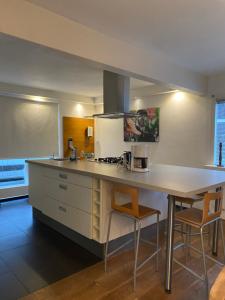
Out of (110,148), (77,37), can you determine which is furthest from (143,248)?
(110,148)

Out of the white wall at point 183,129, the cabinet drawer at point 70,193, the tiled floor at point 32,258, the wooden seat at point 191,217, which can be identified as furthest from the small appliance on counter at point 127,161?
the white wall at point 183,129

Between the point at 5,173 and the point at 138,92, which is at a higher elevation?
the point at 138,92

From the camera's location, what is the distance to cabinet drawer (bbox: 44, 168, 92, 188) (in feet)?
8.20

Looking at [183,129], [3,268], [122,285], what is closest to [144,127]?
[183,129]

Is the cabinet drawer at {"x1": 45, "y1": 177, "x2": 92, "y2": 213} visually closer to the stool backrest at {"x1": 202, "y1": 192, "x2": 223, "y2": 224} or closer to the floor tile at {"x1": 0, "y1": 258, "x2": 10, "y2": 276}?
Answer: the floor tile at {"x1": 0, "y1": 258, "x2": 10, "y2": 276}

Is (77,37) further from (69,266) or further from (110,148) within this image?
(110,148)

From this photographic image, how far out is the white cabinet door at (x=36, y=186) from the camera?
3350mm

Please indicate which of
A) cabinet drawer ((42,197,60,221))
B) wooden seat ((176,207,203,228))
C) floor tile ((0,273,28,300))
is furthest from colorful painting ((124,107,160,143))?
floor tile ((0,273,28,300))

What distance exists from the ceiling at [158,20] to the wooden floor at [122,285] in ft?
7.82

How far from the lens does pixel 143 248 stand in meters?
2.70

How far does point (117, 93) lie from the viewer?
3.27 metres

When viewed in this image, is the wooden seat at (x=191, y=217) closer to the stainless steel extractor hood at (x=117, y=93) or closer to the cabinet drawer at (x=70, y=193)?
the cabinet drawer at (x=70, y=193)

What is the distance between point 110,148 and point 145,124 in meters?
1.26

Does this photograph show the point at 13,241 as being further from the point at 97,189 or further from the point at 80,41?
the point at 80,41
